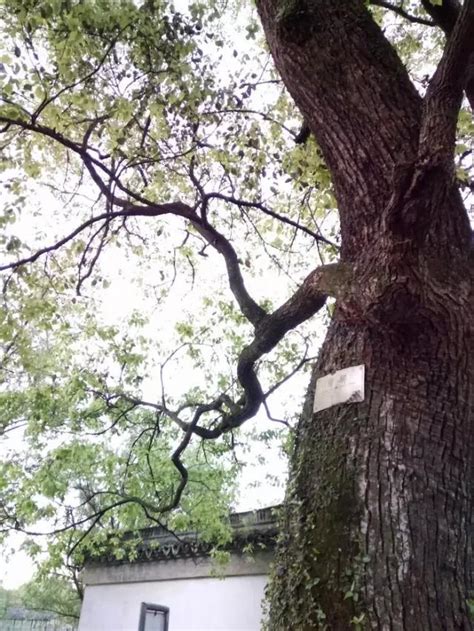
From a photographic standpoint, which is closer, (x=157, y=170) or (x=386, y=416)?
(x=386, y=416)

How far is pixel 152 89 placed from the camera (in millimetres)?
4043

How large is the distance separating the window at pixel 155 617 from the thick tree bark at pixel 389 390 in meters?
5.61

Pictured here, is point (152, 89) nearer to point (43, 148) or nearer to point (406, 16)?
point (43, 148)

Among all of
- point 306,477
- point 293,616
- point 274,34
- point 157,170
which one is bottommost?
point 293,616

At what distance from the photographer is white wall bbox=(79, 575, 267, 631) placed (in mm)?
6711

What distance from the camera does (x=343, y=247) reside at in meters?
2.20

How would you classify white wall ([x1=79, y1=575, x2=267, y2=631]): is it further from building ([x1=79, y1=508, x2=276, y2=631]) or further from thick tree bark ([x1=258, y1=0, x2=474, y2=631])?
thick tree bark ([x1=258, y1=0, x2=474, y2=631])

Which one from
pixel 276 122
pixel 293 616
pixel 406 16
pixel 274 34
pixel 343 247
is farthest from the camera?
pixel 276 122

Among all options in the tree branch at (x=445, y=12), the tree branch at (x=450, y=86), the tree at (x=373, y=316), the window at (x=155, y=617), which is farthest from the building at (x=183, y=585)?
the tree branch at (x=450, y=86)

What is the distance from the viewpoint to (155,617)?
6938 millimetres

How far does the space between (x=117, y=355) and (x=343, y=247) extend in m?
3.43

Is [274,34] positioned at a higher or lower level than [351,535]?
higher

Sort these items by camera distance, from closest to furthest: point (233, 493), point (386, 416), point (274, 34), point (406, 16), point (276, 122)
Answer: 1. point (386, 416)
2. point (274, 34)
3. point (406, 16)
4. point (276, 122)
5. point (233, 493)

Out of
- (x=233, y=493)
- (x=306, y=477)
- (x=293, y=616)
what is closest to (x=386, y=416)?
(x=306, y=477)
